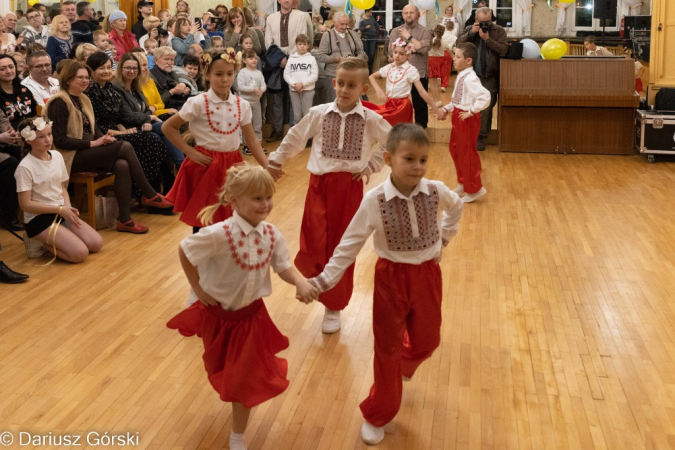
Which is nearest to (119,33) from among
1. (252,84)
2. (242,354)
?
(252,84)

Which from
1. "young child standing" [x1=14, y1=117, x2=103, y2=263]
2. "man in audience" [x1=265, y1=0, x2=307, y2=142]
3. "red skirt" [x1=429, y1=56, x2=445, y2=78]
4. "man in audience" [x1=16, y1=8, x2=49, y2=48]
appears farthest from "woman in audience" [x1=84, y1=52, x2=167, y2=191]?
"red skirt" [x1=429, y1=56, x2=445, y2=78]

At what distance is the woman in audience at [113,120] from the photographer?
627 centimetres

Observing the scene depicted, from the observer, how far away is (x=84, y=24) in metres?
8.52

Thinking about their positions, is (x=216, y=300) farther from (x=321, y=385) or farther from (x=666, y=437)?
(x=666, y=437)

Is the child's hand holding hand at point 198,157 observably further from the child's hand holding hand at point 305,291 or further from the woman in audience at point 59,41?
the woman in audience at point 59,41

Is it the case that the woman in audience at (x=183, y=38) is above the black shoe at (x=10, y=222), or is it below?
above

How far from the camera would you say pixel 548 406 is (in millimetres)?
3254

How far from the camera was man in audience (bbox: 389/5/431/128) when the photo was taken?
948cm

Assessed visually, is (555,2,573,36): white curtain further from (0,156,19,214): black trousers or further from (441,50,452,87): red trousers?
(0,156,19,214): black trousers

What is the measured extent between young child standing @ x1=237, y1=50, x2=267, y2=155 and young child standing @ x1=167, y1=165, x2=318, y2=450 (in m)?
6.32

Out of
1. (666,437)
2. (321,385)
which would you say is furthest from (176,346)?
(666,437)

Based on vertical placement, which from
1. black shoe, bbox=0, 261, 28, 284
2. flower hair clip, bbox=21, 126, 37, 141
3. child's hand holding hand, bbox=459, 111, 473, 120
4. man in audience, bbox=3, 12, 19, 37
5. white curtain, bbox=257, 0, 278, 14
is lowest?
black shoe, bbox=0, 261, 28, 284

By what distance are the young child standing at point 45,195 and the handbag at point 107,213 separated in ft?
2.86

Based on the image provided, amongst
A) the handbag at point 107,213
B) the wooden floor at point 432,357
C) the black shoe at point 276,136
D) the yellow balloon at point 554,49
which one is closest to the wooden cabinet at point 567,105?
the yellow balloon at point 554,49
